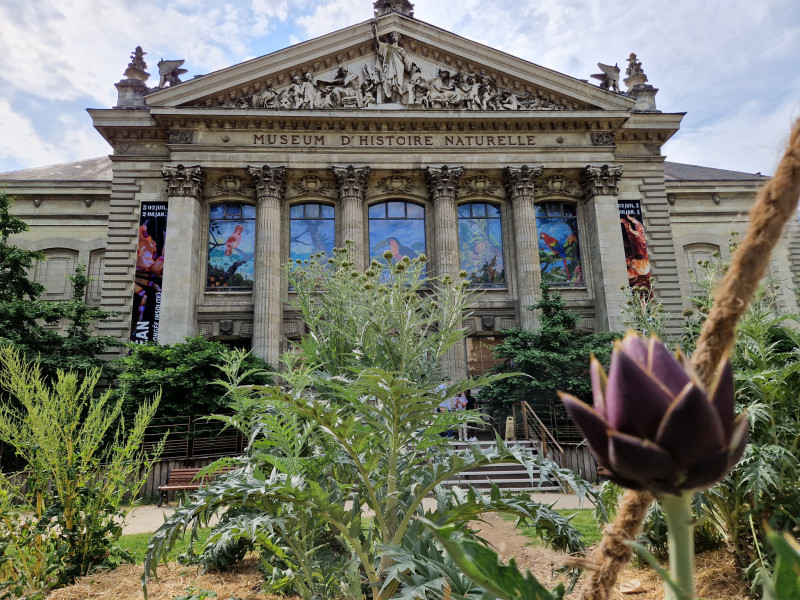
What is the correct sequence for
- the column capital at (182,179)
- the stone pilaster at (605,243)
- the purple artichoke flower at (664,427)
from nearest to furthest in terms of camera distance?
1. the purple artichoke flower at (664,427)
2. the stone pilaster at (605,243)
3. the column capital at (182,179)

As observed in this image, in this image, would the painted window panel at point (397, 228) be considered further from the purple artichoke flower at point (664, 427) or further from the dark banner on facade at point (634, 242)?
the purple artichoke flower at point (664, 427)

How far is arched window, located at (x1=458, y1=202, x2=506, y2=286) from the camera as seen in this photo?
24766mm

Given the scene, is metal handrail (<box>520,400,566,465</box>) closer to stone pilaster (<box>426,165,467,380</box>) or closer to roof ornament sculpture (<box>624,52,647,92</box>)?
stone pilaster (<box>426,165,467,380</box>)

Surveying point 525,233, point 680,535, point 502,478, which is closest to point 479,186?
point 525,233

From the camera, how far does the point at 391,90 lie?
989 inches

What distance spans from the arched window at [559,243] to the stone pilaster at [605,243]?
67cm

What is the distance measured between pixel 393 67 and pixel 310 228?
8.41 m

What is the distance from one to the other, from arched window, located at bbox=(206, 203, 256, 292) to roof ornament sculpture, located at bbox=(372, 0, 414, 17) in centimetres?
1189

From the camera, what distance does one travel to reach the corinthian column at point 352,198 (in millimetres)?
24016

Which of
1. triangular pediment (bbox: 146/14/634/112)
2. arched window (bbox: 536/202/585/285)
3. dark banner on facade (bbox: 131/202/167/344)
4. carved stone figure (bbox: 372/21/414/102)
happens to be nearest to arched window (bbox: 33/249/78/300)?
dark banner on facade (bbox: 131/202/167/344)

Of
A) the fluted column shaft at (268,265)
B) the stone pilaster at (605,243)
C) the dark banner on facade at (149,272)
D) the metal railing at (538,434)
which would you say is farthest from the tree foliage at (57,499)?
the stone pilaster at (605,243)

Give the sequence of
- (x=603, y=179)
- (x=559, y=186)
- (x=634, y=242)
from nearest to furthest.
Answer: (x=603, y=179), (x=634, y=242), (x=559, y=186)

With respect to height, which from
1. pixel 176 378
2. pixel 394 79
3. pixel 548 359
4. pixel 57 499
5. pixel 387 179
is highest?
pixel 394 79

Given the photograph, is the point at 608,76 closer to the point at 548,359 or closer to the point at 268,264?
the point at 548,359
